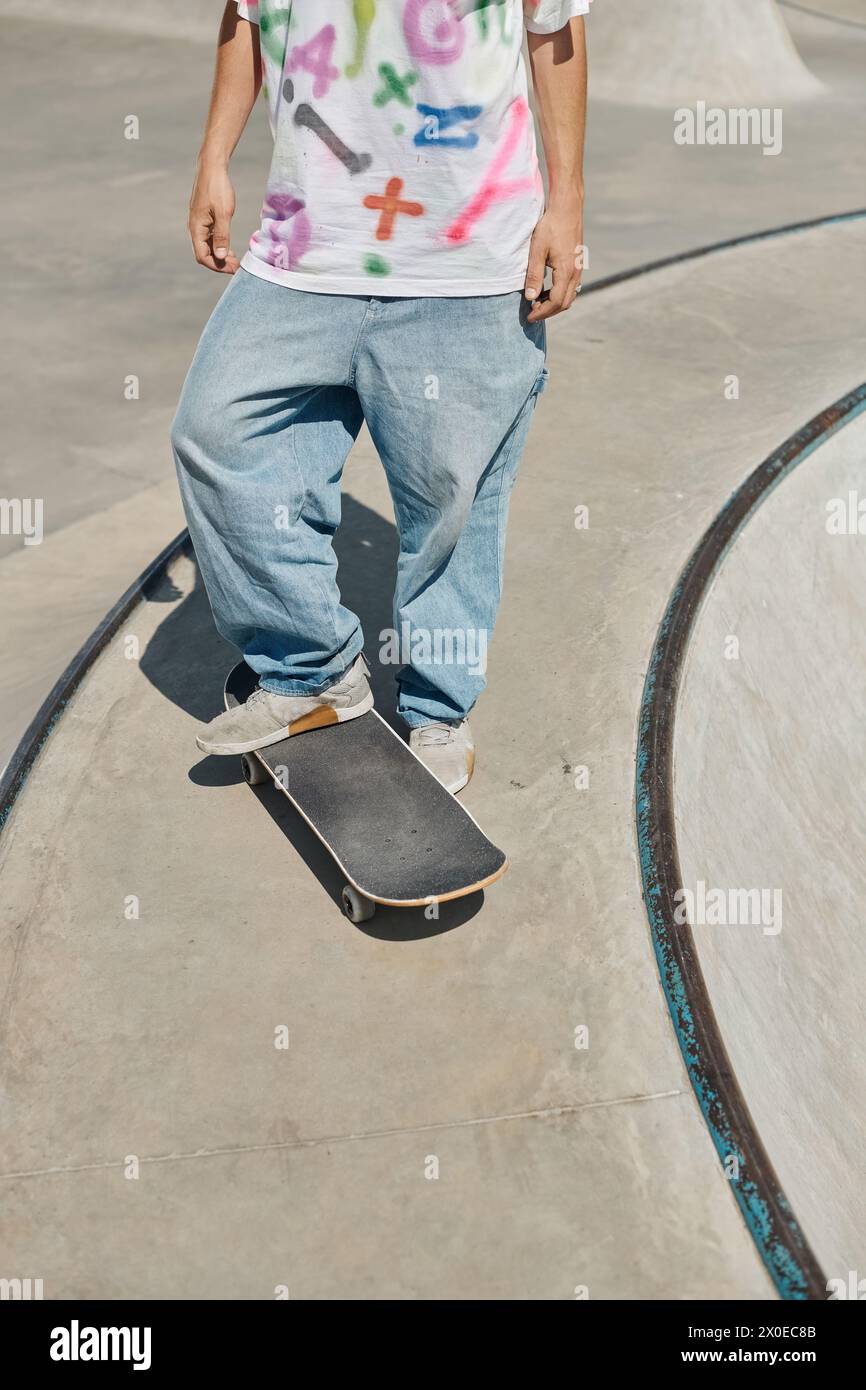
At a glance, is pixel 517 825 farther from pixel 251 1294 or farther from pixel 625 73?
pixel 625 73

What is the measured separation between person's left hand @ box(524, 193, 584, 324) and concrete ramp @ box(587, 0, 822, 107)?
1066 centimetres

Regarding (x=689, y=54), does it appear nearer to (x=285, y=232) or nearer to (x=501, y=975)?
(x=285, y=232)

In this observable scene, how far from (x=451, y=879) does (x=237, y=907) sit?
0.51 metres

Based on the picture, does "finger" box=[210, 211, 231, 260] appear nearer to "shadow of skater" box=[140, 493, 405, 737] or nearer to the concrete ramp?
"shadow of skater" box=[140, 493, 405, 737]

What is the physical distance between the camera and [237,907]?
2.76 metres

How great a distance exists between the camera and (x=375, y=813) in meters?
2.86

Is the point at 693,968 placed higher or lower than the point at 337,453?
lower

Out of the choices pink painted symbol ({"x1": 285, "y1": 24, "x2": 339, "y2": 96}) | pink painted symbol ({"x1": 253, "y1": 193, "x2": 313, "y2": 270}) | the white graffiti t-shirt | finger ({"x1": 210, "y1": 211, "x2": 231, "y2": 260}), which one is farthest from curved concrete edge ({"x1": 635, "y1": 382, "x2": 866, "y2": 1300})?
pink painted symbol ({"x1": 285, "y1": 24, "x2": 339, "y2": 96})

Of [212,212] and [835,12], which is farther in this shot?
[835,12]

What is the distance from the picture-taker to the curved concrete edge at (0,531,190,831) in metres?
3.12

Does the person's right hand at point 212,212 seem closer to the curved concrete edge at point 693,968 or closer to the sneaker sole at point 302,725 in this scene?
the sneaker sole at point 302,725

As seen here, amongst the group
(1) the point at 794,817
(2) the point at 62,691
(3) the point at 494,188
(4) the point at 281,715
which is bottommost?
(1) the point at 794,817

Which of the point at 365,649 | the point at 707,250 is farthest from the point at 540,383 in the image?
the point at 707,250

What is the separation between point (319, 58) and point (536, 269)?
0.62 meters
